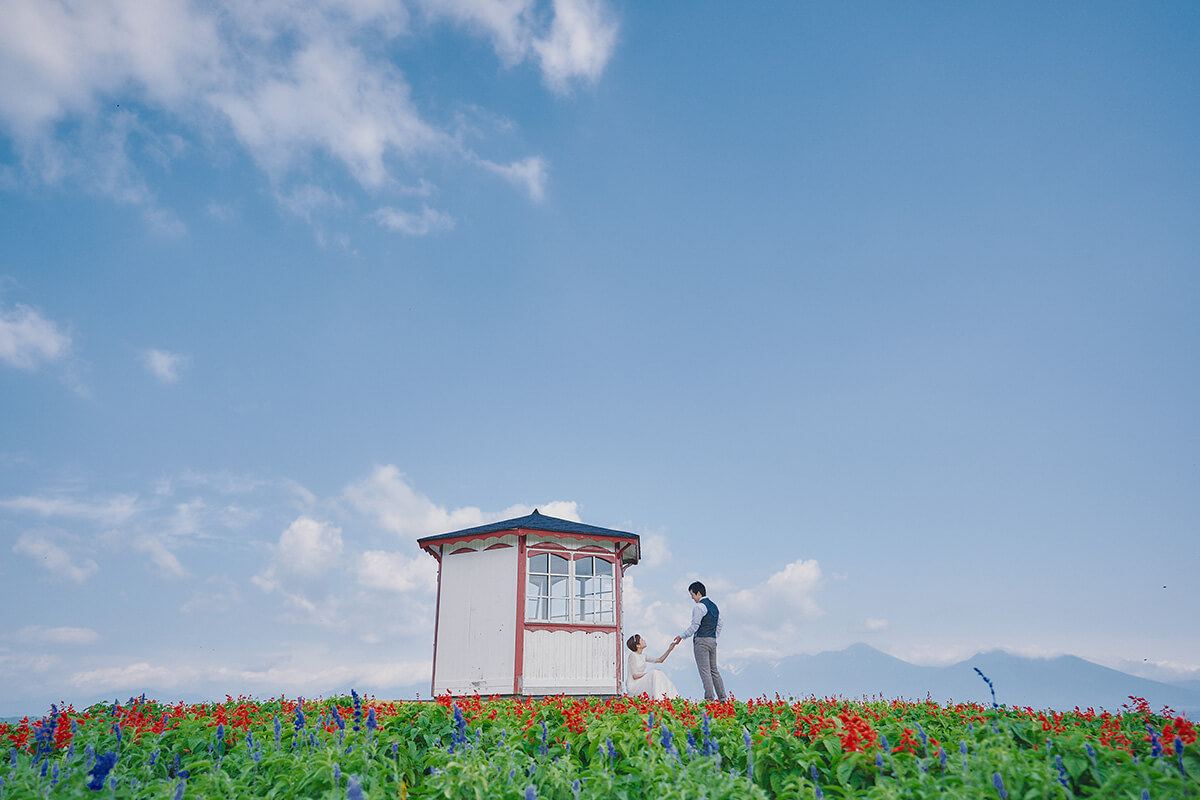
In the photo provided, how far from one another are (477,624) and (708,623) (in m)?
5.66

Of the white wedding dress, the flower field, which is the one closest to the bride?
the white wedding dress

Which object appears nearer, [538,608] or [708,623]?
[708,623]

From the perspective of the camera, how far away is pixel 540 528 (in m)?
15.3

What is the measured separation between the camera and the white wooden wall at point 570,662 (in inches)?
584

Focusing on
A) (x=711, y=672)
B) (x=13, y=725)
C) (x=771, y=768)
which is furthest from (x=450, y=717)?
(x=711, y=672)

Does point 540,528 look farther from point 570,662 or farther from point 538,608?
point 570,662

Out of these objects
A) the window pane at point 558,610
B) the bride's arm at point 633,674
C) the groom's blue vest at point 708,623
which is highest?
the window pane at point 558,610

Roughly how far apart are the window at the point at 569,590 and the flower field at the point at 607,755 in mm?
7833

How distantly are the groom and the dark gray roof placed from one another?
4177mm

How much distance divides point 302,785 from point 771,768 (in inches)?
130

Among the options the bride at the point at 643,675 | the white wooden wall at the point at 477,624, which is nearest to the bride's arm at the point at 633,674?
the bride at the point at 643,675

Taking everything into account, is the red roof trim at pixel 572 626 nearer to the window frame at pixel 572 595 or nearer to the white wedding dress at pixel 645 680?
the window frame at pixel 572 595

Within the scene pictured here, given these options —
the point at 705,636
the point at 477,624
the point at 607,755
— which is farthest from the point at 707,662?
the point at 607,755

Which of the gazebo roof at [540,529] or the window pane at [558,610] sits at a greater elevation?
the gazebo roof at [540,529]
